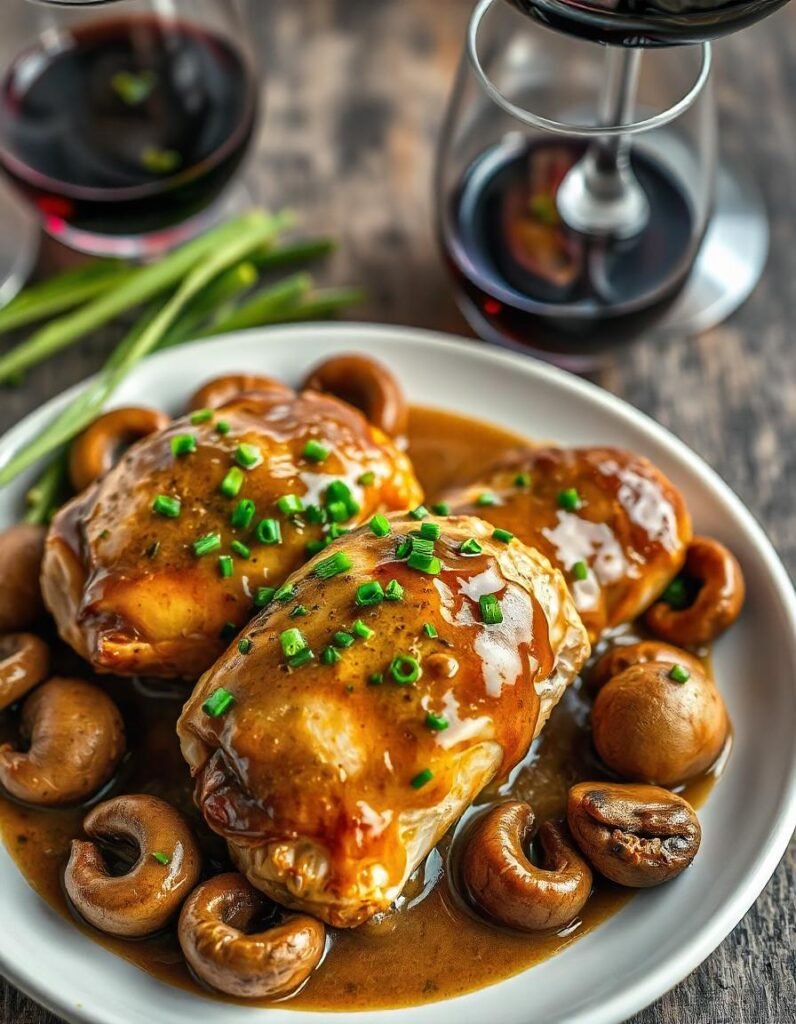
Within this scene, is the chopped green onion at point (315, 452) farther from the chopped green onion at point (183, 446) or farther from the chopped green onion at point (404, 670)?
the chopped green onion at point (404, 670)

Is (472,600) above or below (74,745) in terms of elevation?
above

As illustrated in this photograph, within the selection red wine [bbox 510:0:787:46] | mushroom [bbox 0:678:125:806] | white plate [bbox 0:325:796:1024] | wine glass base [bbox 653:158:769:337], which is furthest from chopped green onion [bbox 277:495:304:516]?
wine glass base [bbox 653:158:769:337]

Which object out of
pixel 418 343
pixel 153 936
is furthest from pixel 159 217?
pixel 153 936

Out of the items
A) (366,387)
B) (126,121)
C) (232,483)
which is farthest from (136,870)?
(126,121)

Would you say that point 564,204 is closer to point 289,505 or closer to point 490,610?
point 289,505

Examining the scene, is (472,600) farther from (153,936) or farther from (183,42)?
(183,42)

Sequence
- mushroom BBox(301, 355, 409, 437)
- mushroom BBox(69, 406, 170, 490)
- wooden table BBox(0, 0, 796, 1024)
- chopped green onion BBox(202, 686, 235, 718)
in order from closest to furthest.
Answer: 1. chopped green onion BBox(202, 686, 235, 718)
2. mushroom BBox(69, 406, 170, 490)
3. mushroom BBox(301, 355, 409, 437)
4. wooden table BBox(0, 0, 796, 1024)

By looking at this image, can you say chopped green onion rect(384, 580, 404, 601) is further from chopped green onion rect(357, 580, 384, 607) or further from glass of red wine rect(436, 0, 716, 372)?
glass of red wine rect(436, 0, 716, 372)
